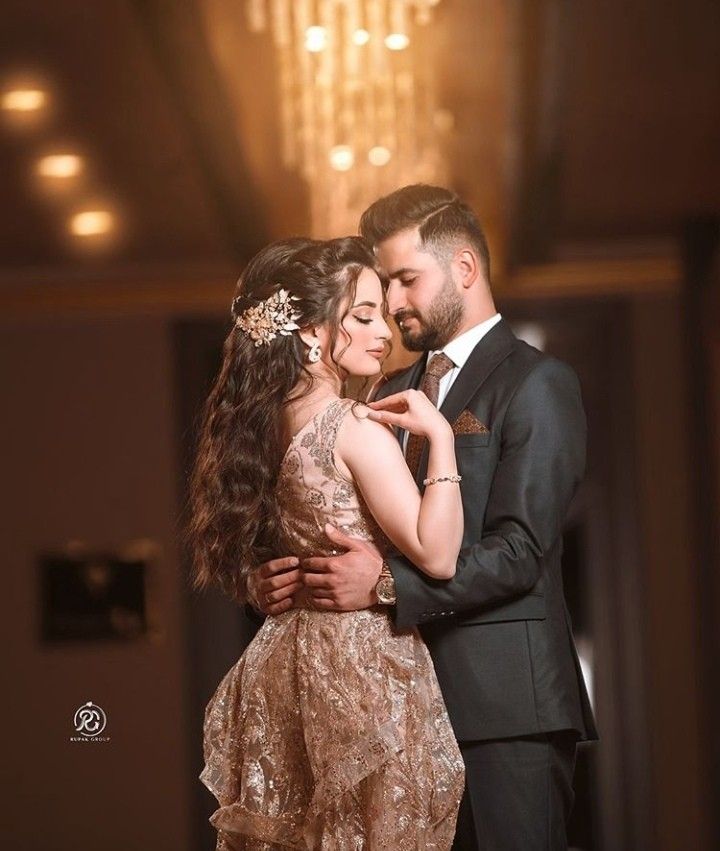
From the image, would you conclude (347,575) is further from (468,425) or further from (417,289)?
(417,289)

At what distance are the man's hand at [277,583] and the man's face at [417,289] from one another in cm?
49

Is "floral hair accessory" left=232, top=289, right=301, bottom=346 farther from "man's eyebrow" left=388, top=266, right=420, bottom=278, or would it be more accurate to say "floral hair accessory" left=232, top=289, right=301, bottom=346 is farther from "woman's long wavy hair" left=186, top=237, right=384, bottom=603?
"man's eyebrow" left=388, top=266, right=420, bottom=278

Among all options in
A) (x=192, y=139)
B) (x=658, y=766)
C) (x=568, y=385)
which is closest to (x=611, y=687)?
(x=658, y=766)

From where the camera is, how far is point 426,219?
2.55 meters

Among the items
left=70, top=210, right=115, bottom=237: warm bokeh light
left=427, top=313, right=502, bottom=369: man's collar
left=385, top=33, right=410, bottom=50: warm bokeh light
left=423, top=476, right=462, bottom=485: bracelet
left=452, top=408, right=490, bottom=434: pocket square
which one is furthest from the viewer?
left=70, top=210, right=115, bottom=237: warm bokeh light

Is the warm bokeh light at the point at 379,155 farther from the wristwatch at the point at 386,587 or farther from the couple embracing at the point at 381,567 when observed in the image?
the wristwatch at the point at 386,587

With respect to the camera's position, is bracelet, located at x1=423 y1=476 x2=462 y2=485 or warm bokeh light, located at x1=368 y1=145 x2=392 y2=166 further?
warm bokeh light, located at x1=368 y1=145 x2=392 y2=166

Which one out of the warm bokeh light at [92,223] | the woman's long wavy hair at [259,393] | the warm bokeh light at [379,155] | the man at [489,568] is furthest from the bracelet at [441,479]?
the warm bokeh light at [92,223]

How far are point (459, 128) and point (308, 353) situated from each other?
3402 millimetres

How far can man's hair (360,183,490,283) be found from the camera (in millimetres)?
2549

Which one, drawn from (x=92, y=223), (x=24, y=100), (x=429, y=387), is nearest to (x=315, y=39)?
(x=24, y=100)

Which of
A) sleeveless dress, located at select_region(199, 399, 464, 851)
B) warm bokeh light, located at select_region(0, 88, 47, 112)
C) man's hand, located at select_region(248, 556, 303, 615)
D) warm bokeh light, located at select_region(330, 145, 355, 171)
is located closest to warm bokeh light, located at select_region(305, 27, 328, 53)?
warm bokeh light, located at select_region(330, 145, 355, 171)

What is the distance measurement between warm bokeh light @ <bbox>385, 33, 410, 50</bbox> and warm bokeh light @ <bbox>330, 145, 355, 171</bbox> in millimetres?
683

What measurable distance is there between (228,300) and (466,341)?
4.89 meters
